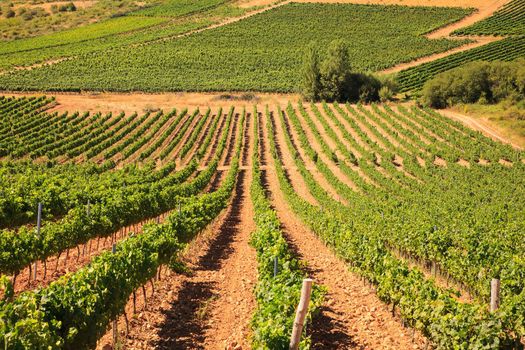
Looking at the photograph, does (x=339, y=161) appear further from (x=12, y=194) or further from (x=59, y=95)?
(x=59, y=95)

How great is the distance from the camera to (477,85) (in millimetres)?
67312

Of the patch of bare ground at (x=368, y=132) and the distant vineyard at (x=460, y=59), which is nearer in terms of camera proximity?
the patch of bare ground at (x=368, y=132)

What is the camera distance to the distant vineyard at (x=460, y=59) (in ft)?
279

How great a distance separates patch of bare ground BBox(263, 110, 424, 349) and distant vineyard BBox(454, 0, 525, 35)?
346ft

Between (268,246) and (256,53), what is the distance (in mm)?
95596

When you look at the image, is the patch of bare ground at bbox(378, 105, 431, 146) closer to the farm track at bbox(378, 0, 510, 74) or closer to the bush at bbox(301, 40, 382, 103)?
the bush at bbox(301, 40, 382, 103)

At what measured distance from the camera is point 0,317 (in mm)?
7488

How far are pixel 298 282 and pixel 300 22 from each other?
399ft

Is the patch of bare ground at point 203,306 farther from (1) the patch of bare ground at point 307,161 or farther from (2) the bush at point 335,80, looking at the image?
(2) the bush at point 335,80

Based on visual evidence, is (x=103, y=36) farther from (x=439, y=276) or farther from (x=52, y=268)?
(x=439, y=276)

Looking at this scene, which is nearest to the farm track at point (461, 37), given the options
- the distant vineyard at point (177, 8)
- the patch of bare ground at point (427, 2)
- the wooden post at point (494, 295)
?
the patch of bare ground at point (427, 2)

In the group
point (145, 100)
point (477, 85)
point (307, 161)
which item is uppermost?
point (477, 85)

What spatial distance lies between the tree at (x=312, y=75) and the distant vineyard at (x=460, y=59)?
637 inches

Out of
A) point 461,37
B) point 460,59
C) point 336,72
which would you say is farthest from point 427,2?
point 336,72
